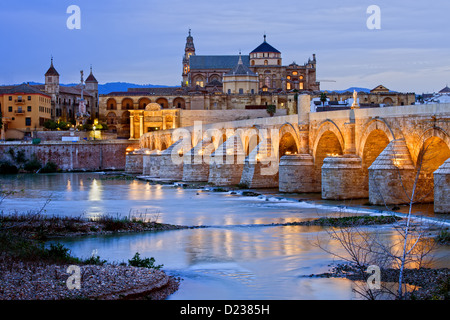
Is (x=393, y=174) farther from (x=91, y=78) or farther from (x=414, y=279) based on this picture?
(x=91, y=78)

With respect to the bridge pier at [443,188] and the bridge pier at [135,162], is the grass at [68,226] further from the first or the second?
the bridge pier at [135,162]

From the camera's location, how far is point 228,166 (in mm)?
42406

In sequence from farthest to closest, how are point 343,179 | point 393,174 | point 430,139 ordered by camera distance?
point 343,179 → point 393,174 → point 430,139

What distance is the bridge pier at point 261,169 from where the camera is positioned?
3828cm

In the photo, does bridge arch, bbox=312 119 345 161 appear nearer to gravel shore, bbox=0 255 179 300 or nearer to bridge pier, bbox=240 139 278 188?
bridge pier, bbox=240 139 278 188

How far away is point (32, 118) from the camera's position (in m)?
82.2

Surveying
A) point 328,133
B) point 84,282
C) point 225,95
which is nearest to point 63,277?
point 84,282

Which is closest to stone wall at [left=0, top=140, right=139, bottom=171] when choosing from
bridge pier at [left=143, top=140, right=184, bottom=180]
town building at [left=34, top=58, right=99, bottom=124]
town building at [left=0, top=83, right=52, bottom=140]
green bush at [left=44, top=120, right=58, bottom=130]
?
town building at [left=0, top=83, right=52, bottom=140]

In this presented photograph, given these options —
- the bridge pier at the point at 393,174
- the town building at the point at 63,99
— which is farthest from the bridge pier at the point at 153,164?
the town building at the point at 63,99

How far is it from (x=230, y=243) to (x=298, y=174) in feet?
50.6

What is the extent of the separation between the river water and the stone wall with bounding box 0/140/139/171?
33894mm
